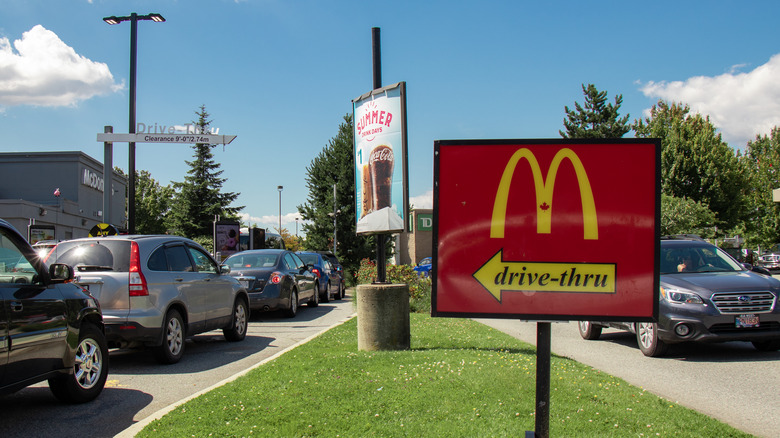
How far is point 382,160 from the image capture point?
9055 mm

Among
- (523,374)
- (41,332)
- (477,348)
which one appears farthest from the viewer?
(477,348)

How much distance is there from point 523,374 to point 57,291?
4.49 m

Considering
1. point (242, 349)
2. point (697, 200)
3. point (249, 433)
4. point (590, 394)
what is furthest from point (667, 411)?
point (697, 200)

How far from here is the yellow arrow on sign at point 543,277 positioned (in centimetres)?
302

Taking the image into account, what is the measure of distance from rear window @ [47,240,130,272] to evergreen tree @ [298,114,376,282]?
33.9 m

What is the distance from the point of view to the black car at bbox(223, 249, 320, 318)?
14.4m

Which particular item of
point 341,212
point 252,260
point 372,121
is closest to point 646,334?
point 372,121

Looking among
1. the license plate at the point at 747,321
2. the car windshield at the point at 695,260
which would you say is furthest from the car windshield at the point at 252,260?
the license plate at the point at 747,321

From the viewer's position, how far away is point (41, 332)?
212 inches

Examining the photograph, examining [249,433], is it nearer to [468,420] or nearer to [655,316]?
[468,420]

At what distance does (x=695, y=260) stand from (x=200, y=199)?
178 ft

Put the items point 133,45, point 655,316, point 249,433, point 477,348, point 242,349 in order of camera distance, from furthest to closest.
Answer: point 133,45, point 242,349, point 477,348, point 249,433, point 655,316

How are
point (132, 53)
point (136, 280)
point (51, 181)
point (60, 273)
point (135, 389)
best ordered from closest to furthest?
point (60, 273), point (135, 389), point (136, 280), point (132, 53), point (51, 181)

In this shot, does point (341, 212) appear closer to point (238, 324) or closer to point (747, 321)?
point (238, 324)
